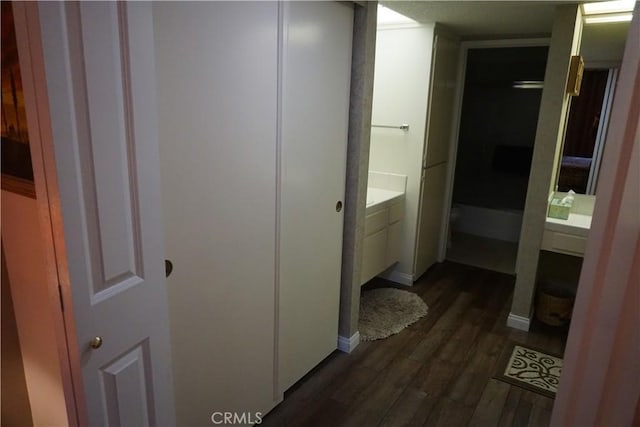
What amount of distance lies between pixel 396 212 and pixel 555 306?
1321 millimetres

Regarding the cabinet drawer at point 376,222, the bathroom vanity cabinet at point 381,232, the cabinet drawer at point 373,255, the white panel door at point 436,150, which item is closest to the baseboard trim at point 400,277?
the white panel door at point 436,150

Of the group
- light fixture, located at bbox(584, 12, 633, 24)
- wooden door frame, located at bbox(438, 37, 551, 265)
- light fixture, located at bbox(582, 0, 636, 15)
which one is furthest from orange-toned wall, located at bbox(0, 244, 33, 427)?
wooden door frame, located at bbox(438, 37, 551, 265)

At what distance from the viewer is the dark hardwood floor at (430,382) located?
2.08 m

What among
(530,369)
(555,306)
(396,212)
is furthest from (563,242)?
(396,212)

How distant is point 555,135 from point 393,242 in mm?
1401

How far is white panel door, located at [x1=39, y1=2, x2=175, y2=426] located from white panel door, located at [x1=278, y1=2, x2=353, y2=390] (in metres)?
0.77

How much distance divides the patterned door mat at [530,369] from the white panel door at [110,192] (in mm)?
2064

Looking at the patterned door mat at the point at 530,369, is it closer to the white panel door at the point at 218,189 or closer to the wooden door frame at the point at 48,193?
the white panel door at the point at 218,189

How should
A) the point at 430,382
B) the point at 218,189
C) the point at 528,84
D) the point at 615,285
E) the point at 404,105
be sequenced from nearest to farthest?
the point at 615,285 < the point at 218,189 < the point at 430,382 < the point at 404,105 < the point at 528,84

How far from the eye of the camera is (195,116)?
1361mm

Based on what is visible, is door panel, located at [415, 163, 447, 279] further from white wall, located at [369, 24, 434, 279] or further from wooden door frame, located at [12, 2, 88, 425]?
wooden door frame, located at [12, 2, 88, 425]

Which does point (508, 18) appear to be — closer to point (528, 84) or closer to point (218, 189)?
point (528, 84)

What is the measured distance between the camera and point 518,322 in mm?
2980

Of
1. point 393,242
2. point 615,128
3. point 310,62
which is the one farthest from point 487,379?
point 615,128
